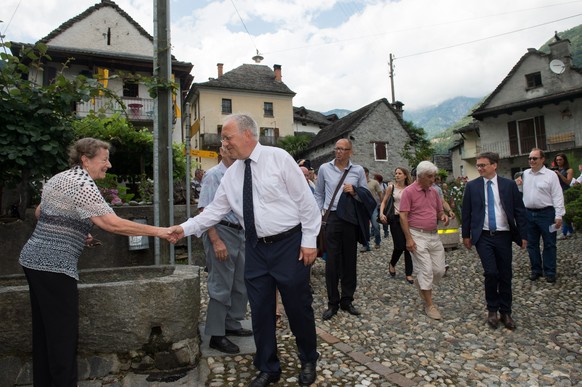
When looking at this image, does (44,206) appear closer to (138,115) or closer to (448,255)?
(448,255)

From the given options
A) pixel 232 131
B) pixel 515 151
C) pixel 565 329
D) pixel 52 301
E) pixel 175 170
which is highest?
pixel 515 151

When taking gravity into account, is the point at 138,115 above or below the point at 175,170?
above

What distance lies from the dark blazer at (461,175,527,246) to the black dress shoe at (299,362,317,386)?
103 inches

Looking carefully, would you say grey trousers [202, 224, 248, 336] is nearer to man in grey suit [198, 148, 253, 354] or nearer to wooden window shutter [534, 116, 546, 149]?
man in grey suit [198, 148, 253, 354]

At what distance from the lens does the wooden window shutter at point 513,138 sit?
28750mm

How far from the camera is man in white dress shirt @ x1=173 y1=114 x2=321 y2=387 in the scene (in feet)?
9.96

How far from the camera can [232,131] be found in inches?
121

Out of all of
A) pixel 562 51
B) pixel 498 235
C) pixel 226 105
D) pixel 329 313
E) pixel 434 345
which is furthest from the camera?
pixel 226 105

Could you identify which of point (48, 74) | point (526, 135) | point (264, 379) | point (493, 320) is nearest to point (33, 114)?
point (264, 379)

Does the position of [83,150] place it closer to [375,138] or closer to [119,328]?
[119,328]

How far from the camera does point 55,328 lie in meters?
2.62

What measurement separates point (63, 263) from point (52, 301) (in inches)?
10.1

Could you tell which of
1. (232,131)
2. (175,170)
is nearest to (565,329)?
(232,131)

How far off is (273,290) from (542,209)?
17.2 feet
